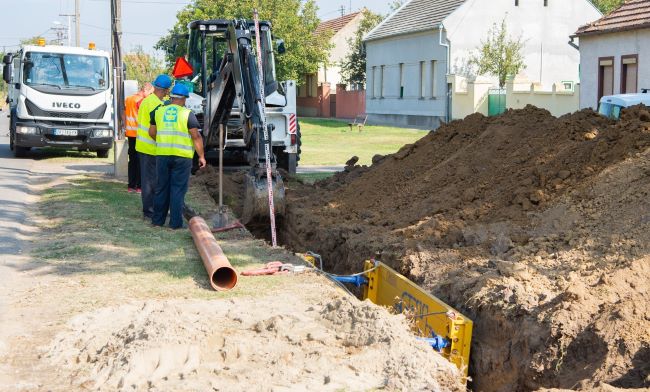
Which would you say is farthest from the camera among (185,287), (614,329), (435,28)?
(435,28)

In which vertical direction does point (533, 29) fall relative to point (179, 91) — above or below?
above

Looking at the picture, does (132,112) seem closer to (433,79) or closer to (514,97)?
(514,97)

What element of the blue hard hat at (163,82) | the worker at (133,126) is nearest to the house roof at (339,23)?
the worker at (133,126)

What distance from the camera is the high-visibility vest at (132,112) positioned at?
14.4 meters

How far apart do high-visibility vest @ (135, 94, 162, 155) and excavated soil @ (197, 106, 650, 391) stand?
2105 millimetres

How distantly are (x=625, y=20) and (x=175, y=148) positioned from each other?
21077 mm

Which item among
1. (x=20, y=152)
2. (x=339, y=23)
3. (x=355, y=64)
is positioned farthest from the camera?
(x=339, y=23)

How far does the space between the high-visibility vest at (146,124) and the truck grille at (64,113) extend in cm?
1025

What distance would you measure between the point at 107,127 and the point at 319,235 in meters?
12.5

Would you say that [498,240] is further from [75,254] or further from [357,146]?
[357,146]

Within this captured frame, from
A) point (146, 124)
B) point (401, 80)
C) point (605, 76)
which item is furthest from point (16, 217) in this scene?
point (401, 80)

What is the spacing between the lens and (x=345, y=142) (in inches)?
1262

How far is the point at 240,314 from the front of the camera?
6.72m

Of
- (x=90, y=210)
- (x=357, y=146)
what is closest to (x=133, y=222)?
(x=90, y=210)
